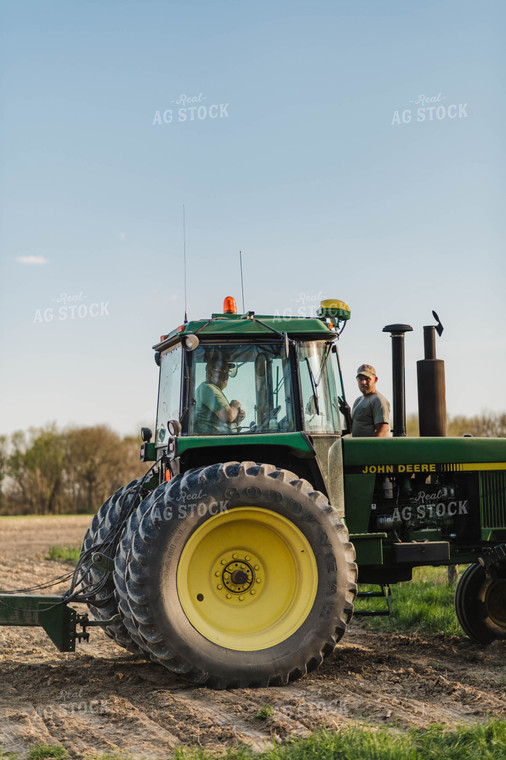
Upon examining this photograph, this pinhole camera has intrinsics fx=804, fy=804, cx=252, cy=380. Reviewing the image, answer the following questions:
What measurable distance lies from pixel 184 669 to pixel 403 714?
147 cm

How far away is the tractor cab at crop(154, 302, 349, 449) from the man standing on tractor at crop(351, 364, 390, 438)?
3.03 ft

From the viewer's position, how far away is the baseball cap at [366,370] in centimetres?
735

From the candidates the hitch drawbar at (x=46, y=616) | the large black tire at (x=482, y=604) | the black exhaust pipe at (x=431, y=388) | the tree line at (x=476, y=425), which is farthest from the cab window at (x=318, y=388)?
the tree line at (x=476, y=425)

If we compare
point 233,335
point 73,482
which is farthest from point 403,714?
point 73,482

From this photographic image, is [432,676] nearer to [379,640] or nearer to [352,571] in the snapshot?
[352,571]

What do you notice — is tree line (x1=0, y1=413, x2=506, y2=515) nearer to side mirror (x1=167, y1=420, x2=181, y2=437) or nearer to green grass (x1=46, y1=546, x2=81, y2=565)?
green grass (x1=46, y1=546, x2=81, y2=565)

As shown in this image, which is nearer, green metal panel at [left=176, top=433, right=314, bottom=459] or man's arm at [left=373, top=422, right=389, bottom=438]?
green metal panel at [left=176, top=433, right=314, bottom=459]

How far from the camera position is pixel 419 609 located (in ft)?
25.8

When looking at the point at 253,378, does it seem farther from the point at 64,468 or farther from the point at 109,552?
the point at 64,468

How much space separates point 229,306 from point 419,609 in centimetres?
369

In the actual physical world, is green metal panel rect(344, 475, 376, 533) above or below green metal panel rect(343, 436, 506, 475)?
below

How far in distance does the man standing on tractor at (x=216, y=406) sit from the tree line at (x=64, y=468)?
1140 inches

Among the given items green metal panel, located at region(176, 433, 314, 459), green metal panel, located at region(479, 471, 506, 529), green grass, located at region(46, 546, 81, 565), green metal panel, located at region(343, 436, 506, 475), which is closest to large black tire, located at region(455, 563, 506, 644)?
green metal panel, located at region(479, 471, 506, 529)

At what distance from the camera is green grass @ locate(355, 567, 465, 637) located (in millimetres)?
7469
